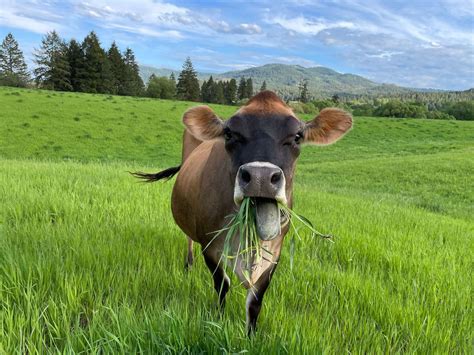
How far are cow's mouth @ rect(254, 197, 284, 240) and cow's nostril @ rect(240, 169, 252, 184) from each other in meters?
0.20

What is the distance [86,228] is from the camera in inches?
190

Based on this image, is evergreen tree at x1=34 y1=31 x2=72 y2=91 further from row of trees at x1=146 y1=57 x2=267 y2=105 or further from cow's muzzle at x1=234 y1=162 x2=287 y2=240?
cow's muzzle at x1=234 y1=162 x2=287 y2=240

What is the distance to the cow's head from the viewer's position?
2361 mm

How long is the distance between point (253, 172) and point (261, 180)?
7 cm

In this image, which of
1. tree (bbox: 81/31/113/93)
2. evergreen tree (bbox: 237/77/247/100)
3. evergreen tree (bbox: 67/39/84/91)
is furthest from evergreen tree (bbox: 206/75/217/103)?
evergreen tree (bbox: 67/39/84/91)

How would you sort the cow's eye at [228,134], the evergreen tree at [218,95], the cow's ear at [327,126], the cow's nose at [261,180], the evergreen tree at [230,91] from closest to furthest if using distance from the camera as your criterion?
1. the cow's nose at [261,180]
2. the cow's eye at [228,134]
3. the cow's ear at [327,126]
4. the evergreen tree at [218,95]
5. the evergreen tree at [230,91]

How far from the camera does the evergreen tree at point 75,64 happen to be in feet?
200

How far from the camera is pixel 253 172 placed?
7.63 ft

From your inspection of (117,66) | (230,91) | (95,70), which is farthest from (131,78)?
(230,91)

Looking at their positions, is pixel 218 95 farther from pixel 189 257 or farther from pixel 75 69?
pixel 189 257

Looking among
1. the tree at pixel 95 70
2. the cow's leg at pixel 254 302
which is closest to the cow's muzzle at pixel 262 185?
the cow's leg at pixel 254 302

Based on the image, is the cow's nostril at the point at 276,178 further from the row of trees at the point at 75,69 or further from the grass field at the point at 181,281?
the row of trees at the point at 75,69

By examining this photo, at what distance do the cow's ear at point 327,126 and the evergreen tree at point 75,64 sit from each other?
64301 mm

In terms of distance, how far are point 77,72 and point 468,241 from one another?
211 feet
